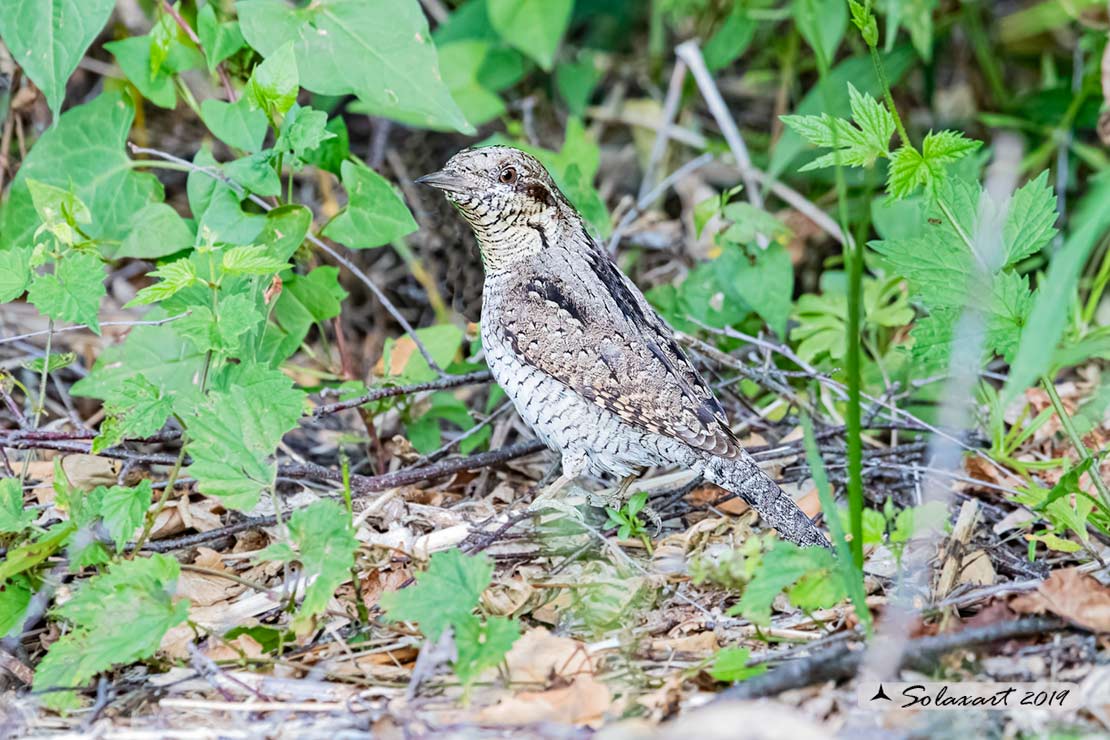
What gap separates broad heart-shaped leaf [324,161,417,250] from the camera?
12.7 feet

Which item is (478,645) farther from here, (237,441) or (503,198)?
(503,198)

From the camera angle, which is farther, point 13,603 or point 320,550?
point 13,603

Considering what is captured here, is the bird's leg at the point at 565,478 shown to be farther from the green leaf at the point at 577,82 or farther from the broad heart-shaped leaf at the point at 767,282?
the green leaf at the point at 577,82

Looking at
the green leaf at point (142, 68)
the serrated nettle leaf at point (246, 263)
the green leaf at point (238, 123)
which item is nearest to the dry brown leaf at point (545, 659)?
the serrated nettle leaf at point (246, 263)

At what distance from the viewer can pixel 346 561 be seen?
2812 millimetres

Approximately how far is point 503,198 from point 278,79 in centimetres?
86

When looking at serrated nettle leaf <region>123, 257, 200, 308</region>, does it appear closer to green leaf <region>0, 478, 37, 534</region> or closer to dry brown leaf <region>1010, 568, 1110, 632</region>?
green leaf <region>0, 478, 37, 534</region>

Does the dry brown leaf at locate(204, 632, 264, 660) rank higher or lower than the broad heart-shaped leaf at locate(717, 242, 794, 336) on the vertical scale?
lower

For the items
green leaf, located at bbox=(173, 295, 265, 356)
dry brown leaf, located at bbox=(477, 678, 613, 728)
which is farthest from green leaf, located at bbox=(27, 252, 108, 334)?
dry brown leaf, located at bbox=(477, 678, 613, 728)

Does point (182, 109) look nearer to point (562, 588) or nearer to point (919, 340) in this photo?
point (562, 588)

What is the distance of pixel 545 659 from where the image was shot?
117 inches

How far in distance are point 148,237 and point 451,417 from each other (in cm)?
125

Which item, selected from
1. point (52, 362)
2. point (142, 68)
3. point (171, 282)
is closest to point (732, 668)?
point (171, 282)

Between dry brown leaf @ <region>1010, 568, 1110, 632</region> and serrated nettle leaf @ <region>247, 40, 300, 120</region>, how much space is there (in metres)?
2.46
